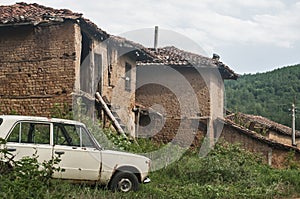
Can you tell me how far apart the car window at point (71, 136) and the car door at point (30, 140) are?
189 millimetres

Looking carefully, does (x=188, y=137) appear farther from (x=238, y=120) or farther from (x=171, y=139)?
(x=238, y=120)

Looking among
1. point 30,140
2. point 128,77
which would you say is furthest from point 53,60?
point 30,140

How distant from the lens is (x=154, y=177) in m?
→ 13.3

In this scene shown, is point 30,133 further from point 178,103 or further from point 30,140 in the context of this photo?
point 178,103

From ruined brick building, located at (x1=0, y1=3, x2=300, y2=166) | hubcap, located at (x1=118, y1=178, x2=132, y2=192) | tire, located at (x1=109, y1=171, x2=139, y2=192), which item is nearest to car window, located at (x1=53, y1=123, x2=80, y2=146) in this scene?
tire, located at (x1=109, y1=171, x2=139, y2=192)

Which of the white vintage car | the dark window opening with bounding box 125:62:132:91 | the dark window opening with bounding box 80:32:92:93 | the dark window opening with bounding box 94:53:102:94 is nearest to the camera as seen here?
the white vintage car

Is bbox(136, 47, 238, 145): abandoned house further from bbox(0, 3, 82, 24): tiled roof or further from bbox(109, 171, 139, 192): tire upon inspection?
A: bbox(109, 171, 139, 192): tire

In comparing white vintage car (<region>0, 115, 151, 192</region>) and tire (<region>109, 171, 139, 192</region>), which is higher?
white vintage car (<region>0, 115, 151, 192</region>)

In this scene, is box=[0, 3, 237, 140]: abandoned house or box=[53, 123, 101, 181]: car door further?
box=[0, 3, 237, 140]: abandoned house

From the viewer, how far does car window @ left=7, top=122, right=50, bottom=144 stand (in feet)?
30.9

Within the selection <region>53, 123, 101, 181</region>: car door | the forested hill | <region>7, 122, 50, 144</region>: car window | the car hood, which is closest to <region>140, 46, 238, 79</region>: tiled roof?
the car hood

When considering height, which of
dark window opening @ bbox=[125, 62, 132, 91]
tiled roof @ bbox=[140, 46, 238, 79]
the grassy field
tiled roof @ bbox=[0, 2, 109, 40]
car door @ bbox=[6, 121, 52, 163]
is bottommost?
the grassy field

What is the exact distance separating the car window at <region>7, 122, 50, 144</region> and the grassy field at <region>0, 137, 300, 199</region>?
100 centimetres

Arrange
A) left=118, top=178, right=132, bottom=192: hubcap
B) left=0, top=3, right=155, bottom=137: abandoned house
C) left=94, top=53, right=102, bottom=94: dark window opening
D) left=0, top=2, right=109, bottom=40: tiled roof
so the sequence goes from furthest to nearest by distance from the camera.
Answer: left=94, top=53, right=102, bottom=94: dark window opening
left=0, top=3, right=155, bottom=137: abandoned house
left=0, top=2, right=109, bottom=40: tiled roof
left=118, top=178, right=132, bottom=192: hubcap
